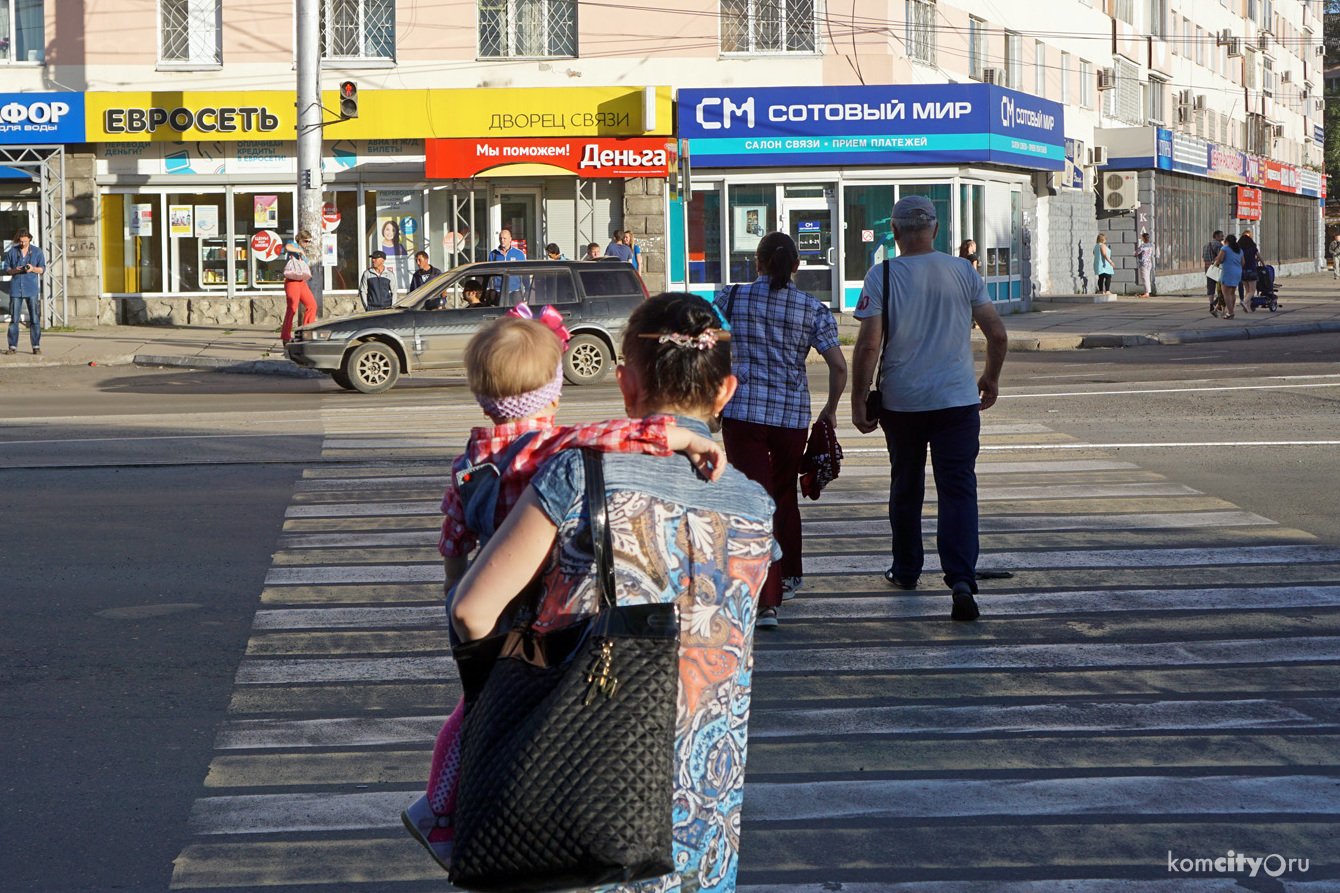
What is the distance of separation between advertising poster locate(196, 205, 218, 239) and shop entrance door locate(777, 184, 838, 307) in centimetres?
1105

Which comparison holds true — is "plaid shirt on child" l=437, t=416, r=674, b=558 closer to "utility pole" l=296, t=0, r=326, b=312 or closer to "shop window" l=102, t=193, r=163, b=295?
"utility pole" l=296, t=0, r=326, b=312

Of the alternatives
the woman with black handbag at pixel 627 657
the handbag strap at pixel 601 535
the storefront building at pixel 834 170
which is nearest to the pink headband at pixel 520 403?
the woman with black handbag at pixel 627 657

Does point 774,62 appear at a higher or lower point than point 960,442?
higher

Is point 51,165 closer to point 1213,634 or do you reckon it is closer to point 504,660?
point 1213,634

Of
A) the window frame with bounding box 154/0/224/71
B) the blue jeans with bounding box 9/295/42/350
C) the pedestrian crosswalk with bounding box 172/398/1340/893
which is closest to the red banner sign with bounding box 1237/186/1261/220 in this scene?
the window frame with bounding box 154/0/224/71

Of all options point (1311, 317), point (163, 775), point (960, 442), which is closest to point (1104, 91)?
point (1311, 317)

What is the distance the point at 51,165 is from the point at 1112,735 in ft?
88.8

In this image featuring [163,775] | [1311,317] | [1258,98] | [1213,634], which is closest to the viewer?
[163,775]

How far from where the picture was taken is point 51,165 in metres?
27.7

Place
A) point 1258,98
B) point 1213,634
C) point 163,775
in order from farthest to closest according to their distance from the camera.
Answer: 1. point 1258,98
2. point 1213,634
3. point 163,775

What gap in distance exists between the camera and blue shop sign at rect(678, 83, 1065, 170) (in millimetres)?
27844

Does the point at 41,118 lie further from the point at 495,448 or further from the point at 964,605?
the point at 495,448

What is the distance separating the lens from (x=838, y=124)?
27938mm

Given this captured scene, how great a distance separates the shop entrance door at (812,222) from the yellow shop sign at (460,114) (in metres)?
2.98
